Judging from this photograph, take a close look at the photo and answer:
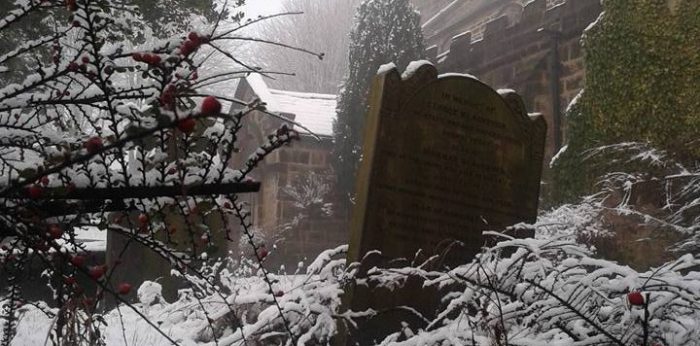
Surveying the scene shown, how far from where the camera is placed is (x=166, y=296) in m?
7.18

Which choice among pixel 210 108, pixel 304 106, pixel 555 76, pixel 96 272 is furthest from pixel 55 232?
pixel 304 106

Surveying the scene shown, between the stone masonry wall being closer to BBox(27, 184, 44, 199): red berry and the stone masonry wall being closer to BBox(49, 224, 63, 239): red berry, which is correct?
BBox(49, 224, 63, 239): red berry

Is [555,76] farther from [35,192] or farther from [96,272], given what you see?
[35,192]

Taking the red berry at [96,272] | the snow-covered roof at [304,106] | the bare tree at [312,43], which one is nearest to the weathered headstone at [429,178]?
the red berry at [96,272]

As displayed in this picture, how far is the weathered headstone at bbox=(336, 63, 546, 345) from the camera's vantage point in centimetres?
433

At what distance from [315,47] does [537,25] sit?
24604 millimetres

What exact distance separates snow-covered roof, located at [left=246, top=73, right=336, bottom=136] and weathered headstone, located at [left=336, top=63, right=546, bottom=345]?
408 inches

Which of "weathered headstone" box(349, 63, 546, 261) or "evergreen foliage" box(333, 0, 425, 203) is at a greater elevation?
"evergreen foliage" box(333, 0, 425, 203)

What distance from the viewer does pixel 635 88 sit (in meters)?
8.10

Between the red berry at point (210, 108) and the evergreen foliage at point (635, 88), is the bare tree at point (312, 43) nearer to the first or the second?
the evergreen foliage at point (635, 88)

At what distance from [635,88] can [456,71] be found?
484 centimetres

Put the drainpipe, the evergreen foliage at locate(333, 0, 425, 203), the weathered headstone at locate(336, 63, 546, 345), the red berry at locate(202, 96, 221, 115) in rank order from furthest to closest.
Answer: the evergreen foliage at locate(333, 0, 425, 203) < the drainpipe < the weathered headstone at locate(336, 63, 546, 345) < the red berry at locate(202, 96, 221, 115)

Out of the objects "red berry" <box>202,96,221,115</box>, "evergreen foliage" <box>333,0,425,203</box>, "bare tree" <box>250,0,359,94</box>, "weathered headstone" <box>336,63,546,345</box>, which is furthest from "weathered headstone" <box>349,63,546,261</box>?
"bare tree" <box>250,0,359,94</box>

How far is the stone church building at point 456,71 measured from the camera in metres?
10.2
